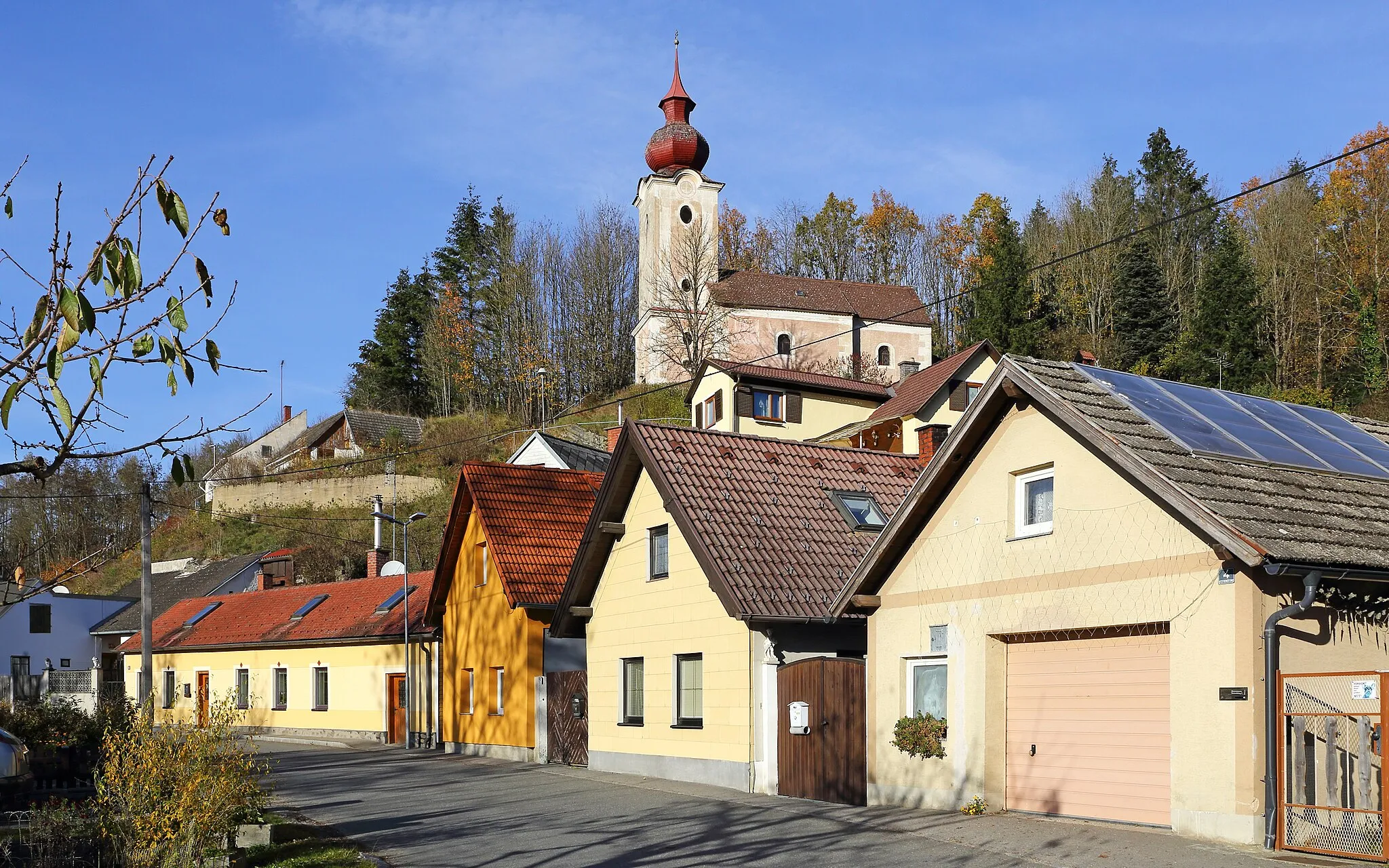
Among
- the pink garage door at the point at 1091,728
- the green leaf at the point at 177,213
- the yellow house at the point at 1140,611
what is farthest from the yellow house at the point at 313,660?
the green leaf at the point at 177,213

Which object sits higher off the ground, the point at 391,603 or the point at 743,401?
the point at 743,401

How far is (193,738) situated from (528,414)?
220ft

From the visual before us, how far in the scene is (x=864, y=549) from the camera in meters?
21.3

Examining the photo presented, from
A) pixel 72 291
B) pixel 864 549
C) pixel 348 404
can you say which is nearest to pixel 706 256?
pixel 348 404

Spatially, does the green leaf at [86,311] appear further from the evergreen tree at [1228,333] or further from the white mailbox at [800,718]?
the evergreen tree at [1228,333]

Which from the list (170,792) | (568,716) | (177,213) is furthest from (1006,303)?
(177,213)

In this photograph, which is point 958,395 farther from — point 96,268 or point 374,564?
point 96,268

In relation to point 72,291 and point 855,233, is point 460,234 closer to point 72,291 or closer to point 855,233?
point 855,233

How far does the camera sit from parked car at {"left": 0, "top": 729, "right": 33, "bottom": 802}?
16.7 metres

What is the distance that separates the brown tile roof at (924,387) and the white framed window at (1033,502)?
2963 cm

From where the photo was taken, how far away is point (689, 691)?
2208 centimetres

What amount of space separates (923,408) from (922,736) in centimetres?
2983

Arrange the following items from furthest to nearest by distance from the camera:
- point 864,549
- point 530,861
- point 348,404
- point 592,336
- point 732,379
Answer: point 348,404
point 592,336
point 732,379
point 864,549
point 530,861

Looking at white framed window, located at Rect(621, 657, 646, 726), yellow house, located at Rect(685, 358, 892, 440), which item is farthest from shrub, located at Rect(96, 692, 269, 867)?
yellow house, located at Rect(685, 358, 892, 440)
